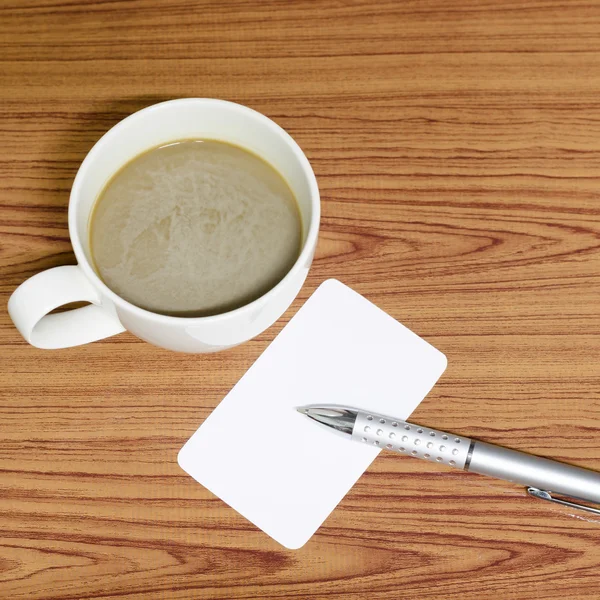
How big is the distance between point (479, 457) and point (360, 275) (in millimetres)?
195

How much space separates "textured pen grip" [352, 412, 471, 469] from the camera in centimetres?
68

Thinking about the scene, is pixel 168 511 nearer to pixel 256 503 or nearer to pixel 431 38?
pixel 256 503

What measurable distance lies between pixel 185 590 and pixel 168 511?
66mm

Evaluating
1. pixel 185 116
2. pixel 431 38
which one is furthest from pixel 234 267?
pixel 431 38

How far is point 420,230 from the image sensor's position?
2.53 feet

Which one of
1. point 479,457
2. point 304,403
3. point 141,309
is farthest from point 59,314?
point 479,457

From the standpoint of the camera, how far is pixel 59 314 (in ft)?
2.21

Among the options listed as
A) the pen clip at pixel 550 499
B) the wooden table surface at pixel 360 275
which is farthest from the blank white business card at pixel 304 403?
the pen clip at pixel 550 499

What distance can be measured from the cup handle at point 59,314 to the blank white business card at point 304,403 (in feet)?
0.43

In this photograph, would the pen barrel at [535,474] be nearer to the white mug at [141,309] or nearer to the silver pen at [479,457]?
the silver pen at [479,457]

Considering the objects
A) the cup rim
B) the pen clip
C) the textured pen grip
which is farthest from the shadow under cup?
the pen clip

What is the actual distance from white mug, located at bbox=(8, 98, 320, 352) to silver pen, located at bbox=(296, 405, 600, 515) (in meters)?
0.13

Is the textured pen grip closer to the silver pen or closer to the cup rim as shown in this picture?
the silver pen

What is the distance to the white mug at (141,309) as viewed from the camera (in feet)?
2.00
